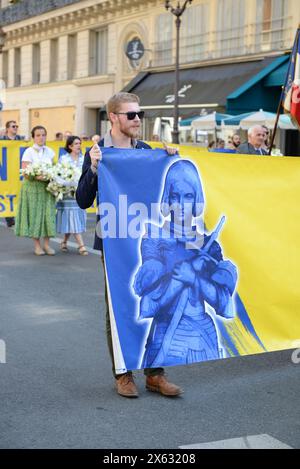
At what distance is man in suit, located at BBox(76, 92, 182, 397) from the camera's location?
4.92 m

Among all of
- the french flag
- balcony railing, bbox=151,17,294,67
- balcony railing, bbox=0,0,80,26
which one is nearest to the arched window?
balcony railing, bbox=151,17,294,67

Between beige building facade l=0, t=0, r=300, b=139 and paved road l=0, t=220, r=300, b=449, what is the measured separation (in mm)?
19054

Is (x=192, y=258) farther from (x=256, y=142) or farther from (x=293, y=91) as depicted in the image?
(x=256, y=142)

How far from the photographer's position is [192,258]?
4949 mm

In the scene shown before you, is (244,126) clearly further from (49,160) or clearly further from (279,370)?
(279,370)

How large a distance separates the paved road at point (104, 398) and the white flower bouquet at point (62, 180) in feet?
12.7

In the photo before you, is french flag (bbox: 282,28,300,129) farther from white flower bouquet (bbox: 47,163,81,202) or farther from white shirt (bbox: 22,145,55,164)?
white shirt (bbox: 22,145,55,164)

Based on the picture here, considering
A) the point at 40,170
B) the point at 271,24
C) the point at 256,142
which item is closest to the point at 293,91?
the point at 256,142

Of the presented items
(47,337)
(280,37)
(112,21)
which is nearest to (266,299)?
(47,337)

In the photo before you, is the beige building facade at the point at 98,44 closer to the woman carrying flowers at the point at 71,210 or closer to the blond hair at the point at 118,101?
the woman carrying flowers at the point at 71,210

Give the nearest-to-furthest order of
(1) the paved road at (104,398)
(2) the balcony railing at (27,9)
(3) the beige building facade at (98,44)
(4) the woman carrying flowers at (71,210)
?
(1) the paved road at (104,398), (4) the woman carrying flowers at (71,210), (3) the beige building facade at (98,44), (2) the balcony railing at (27,9)

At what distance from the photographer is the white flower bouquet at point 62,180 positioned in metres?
11.0

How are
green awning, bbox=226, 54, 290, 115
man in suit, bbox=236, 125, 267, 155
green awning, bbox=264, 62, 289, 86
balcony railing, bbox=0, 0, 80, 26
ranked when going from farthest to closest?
balcony railing, bbox=0, 0, 80, 26 → green awning, bbox=226, 54, 290, 115 → green awning, bbox=264, 62, 289, 86 → man in suit, bbox=236, 125, 267, 155

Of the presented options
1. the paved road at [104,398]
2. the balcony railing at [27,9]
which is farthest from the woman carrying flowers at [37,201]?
the balcony railing at [27,9]
